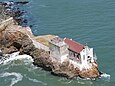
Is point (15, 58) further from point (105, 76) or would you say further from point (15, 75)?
point (105, 76)

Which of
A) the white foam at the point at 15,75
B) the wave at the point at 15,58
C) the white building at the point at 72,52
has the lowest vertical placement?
the white foam at the point at 15,75

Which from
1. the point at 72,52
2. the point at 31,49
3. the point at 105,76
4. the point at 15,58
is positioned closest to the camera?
the point at 105,76

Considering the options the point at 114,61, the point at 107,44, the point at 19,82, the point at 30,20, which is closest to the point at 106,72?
the point at 114,61

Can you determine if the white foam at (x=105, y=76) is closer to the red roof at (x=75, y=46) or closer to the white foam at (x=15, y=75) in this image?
the red roof at (x=75, y=46)

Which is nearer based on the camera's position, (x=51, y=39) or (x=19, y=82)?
(x=19, y=82)

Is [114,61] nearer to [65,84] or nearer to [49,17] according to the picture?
[65,84]

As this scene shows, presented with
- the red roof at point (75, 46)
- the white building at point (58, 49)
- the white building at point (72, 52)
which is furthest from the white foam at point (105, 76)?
the white building at point (58, 49)

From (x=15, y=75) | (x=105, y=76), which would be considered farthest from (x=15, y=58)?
(x=105, y=76)
